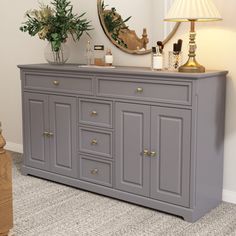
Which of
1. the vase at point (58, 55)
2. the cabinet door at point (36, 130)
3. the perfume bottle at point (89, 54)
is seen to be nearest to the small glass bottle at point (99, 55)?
the perfume bottle at point (89, 54)

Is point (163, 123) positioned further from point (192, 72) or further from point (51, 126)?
point (51, 126)

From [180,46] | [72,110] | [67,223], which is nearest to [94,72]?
[72,110]

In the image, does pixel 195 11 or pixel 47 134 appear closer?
pixel 195 11

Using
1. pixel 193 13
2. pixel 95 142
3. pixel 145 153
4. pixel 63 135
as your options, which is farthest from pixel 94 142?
pixel 193 13

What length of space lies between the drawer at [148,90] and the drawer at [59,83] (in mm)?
135

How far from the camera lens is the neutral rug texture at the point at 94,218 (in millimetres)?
2881

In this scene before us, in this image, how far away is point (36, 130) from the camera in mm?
3879

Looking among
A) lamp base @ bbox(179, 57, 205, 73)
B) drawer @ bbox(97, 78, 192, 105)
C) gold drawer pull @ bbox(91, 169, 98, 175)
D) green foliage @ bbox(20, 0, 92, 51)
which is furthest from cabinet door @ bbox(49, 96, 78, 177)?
lamp base @ bbox(179, 57, 205, 73)

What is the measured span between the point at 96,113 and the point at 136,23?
77cm

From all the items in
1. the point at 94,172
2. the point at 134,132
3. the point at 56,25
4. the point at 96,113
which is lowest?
the point at 94,172

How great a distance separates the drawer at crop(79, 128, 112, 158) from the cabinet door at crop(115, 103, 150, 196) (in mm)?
90

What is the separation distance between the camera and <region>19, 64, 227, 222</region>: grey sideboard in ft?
9.79

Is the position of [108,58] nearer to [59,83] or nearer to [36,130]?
[59,83]

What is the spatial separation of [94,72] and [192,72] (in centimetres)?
76
